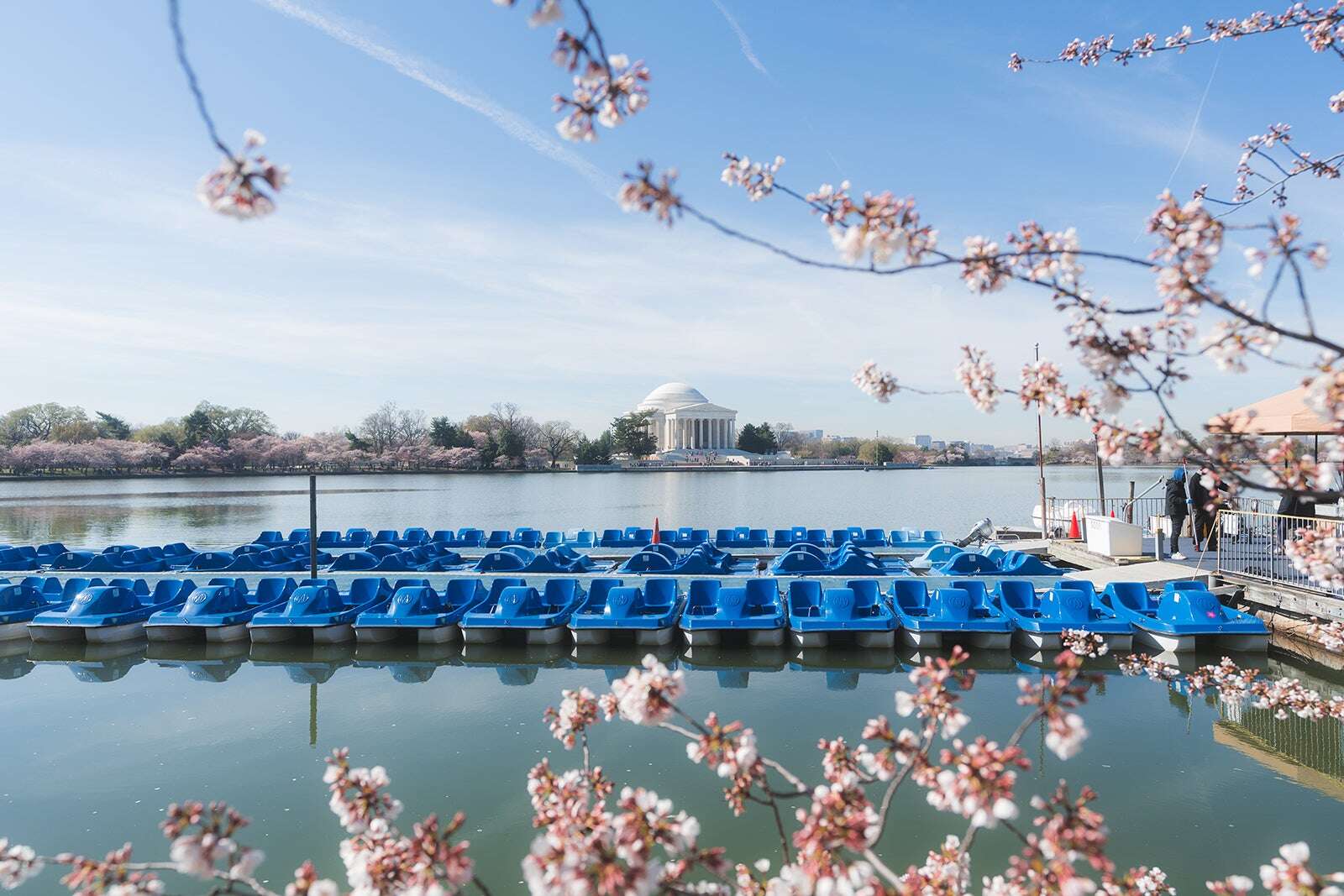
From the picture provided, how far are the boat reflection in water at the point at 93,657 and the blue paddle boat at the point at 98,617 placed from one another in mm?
116

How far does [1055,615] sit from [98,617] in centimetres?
1694

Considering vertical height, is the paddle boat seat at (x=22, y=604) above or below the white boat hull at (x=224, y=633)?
above

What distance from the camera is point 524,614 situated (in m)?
14.3

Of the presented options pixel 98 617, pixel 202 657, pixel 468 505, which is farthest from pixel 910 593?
pixel 468 505

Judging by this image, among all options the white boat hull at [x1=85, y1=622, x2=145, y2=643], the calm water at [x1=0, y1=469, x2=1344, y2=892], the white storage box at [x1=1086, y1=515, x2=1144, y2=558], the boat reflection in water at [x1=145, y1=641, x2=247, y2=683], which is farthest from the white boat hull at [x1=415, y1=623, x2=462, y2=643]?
the white storage box at [x1=1086, y1=515, x2=1144, y2=558]

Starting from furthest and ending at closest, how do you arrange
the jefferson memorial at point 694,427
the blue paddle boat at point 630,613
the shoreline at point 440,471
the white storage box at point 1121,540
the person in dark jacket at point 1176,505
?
the jefferson memorial at point 694,427 < the shoreline at point 440,471 < the white storage box at point 1121,540 < the person in dark jacket at point 1176,505 < the blue paddle boat at point 630,613

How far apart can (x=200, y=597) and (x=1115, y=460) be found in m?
15.9

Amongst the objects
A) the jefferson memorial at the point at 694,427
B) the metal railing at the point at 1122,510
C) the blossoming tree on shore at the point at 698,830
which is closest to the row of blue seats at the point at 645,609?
the metal railing at the point at 1122,510

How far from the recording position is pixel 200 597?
1459 centimetres

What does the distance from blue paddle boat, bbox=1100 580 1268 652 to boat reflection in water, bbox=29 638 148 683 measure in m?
16.7

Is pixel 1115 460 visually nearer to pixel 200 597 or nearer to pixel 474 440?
pixel 200 597

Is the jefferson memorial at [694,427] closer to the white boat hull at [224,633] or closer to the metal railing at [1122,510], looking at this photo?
the metal railing at [1122,510]

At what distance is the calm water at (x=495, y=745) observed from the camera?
6.99 metres

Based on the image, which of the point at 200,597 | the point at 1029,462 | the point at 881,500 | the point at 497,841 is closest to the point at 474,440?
the point at 881,500
